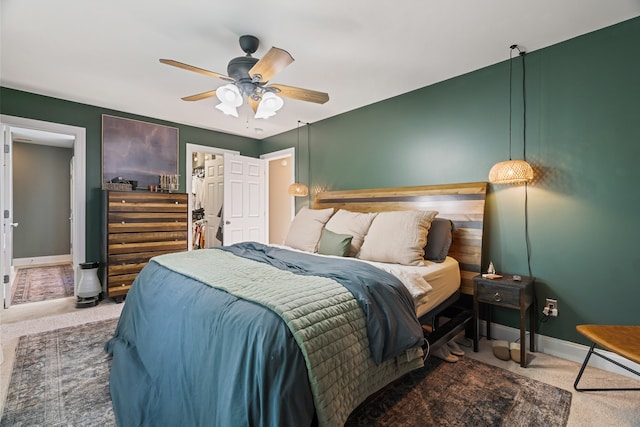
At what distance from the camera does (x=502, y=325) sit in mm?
2732

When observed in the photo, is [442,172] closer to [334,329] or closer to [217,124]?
[334,329]

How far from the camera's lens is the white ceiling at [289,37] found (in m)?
2.01

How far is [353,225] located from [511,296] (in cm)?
148

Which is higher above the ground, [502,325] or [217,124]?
[217,124]

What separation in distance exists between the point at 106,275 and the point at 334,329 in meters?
3.56

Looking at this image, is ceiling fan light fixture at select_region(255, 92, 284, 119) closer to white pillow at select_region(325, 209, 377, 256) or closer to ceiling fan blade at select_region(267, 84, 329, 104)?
ceiling fan blade at select_region(267, 84, 329, 104)

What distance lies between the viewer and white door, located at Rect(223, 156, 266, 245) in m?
4.80

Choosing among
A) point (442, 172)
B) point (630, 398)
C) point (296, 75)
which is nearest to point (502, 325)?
point (630, 398)

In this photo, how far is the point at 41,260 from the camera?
20.0 feet

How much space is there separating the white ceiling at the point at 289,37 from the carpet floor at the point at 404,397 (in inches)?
96.9

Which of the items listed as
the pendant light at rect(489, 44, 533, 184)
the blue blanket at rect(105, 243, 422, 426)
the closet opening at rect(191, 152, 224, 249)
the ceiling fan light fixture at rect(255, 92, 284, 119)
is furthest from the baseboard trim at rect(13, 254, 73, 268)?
the pendant light at rect(489, 44, 533, 184)

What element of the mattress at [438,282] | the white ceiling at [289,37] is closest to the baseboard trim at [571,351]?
the mattress at [438,282]

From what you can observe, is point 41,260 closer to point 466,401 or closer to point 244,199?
point 244,199

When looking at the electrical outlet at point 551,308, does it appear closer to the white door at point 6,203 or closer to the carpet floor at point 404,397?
the carpet floor at point 404,397
